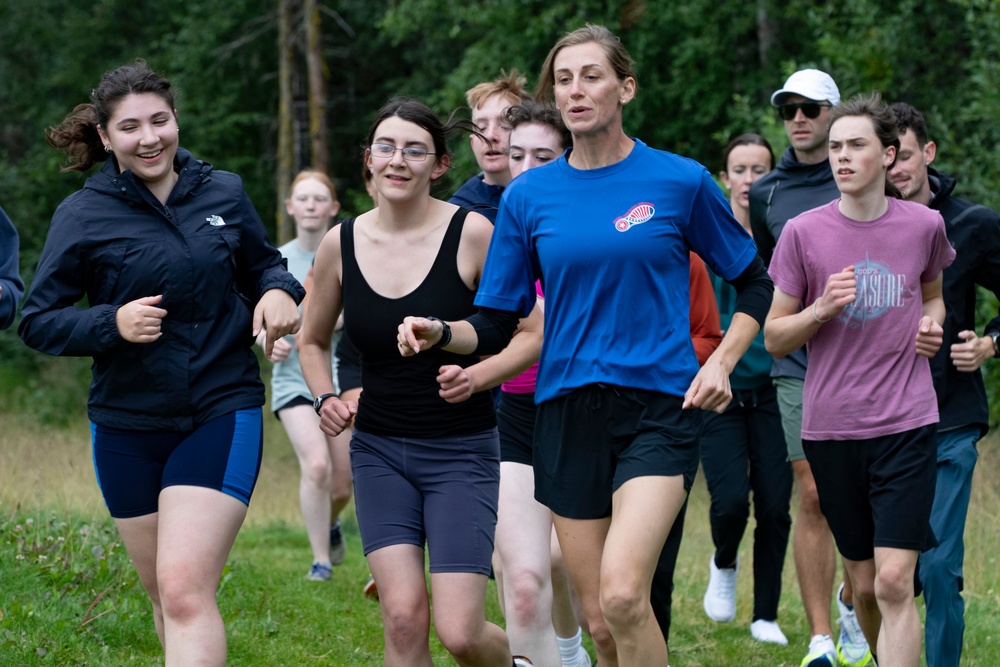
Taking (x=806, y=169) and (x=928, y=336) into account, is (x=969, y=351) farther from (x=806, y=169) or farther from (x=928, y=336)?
(x=806, y=169)

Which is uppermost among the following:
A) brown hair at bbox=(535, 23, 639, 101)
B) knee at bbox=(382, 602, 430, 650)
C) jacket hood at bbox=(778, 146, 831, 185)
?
brown hair at bbox=(535, 23, 639, 101)

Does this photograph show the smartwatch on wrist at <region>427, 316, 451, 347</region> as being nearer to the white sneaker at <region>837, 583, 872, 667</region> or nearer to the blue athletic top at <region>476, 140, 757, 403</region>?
the blue athletic top at <region>476, 140, 757, 403</region>

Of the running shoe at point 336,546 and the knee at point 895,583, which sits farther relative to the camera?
the running shoe at point 336,546

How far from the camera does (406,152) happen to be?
16.6 ft

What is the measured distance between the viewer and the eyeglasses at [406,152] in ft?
16.6

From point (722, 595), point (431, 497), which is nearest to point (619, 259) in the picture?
point (431, 497)

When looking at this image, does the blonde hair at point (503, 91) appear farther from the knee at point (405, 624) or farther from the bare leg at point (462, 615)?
the knee at point (405, 624)

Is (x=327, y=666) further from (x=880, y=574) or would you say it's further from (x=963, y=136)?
(x=963, y=136)

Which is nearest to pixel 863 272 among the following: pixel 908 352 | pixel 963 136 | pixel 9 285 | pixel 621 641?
pixel 908 352

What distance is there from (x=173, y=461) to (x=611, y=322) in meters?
1.60

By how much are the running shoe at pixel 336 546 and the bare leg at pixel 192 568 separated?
16.1 feet

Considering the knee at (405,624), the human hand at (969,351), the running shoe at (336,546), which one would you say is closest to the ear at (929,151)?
the human hand at (969,351)

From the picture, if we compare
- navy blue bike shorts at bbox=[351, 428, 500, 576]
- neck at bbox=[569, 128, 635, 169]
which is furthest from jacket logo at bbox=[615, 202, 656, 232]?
navy blue bike shorts at bbox=[351, 428, 500, 576]

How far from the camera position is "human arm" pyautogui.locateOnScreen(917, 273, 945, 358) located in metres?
5.12
